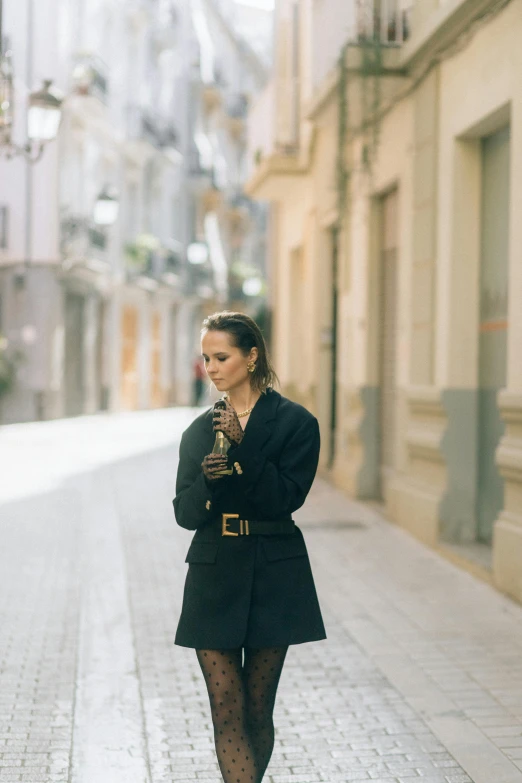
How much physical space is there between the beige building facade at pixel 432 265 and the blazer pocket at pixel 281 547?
4089 millimetres

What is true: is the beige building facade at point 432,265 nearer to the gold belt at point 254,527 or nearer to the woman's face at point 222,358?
the gold belt at point 254,527

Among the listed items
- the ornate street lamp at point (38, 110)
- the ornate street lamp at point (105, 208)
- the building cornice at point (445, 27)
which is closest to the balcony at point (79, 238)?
the ornate street lamp at point (105, 208)

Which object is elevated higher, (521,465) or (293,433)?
(293,433)

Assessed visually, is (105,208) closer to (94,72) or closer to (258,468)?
(94,72)

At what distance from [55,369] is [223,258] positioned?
76.6ft

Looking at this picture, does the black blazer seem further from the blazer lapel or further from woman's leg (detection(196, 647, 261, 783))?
woman's leg (detection(196, 647, 261, 783))

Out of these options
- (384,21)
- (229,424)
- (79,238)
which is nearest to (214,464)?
(229,424)

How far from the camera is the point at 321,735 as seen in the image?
16.0 ft

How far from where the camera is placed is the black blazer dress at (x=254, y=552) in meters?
3.48

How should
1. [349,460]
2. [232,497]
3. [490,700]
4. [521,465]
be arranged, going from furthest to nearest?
1. [349,460]
2. [521,465]
3. [490,700]
4. [232,497]

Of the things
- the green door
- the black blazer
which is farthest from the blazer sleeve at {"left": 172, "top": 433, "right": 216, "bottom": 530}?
the green door

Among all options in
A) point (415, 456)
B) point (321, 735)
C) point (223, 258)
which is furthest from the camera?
point (223, 258)

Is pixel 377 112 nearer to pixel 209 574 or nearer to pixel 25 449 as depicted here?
pixel 209 574

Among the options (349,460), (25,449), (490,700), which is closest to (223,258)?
(25,449)
